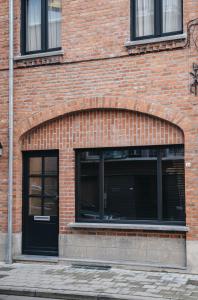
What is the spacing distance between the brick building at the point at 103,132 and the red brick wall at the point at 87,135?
2 cm

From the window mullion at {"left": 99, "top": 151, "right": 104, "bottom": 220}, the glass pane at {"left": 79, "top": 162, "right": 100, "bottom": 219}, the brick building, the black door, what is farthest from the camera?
the black door

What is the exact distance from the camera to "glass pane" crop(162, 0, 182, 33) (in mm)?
10867

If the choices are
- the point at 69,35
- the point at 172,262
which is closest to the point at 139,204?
the point at 172,262

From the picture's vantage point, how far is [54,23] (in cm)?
1222

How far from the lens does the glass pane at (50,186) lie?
12.0m

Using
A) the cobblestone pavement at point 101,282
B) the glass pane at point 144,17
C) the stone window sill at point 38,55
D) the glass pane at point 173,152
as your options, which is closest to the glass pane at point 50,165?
the cobblestone pavement at point 101,282

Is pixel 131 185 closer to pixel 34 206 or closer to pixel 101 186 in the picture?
pixel 101 186

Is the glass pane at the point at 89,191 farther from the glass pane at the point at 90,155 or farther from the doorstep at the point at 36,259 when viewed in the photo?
the doorstep at the point at 36,259

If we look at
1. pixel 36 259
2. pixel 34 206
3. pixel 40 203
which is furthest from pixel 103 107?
pixel 36 259

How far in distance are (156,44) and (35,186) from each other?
4.38m

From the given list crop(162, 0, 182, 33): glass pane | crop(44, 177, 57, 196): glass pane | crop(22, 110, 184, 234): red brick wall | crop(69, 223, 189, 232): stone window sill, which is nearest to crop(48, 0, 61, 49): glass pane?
crop(22, 110, 184, 234): red brick wall

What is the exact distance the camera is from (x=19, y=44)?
12398 mm

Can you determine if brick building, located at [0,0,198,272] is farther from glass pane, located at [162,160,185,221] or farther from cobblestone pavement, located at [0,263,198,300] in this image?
cobblestone pavement, located at [0,263,198,300]

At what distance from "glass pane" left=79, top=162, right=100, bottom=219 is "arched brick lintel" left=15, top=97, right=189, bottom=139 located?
1.31m
